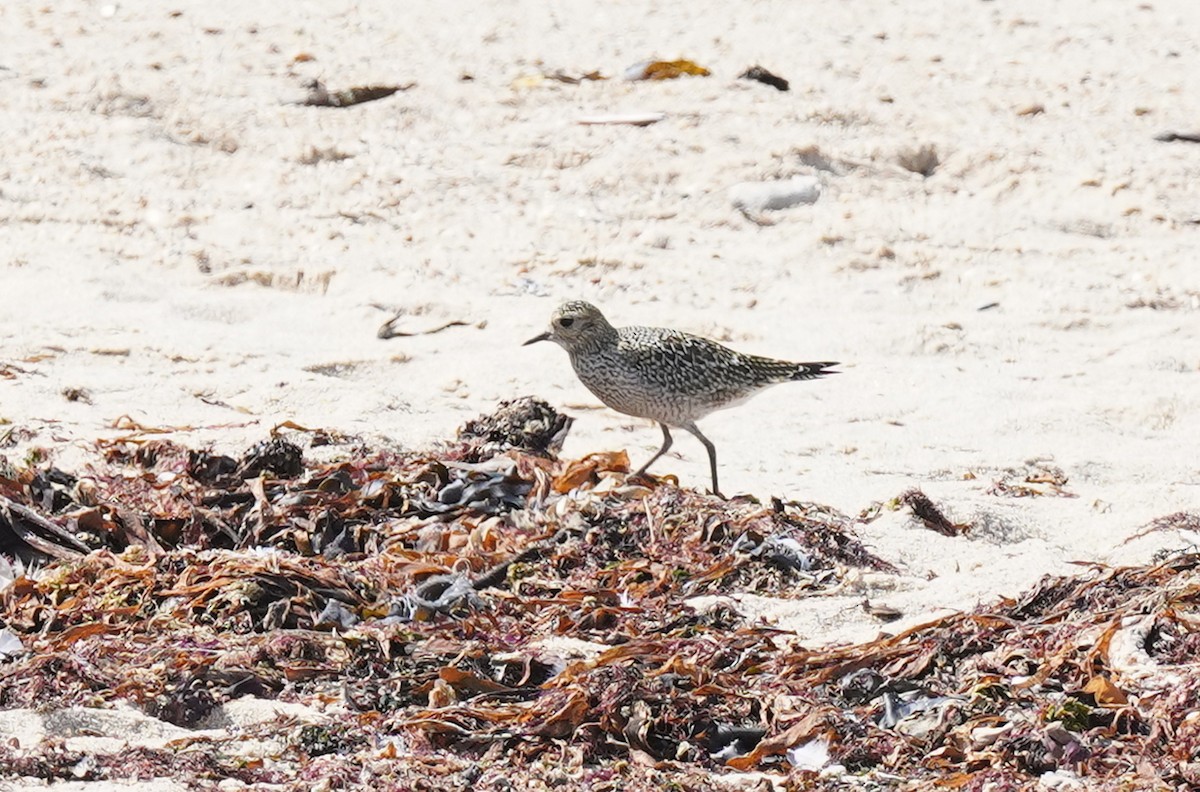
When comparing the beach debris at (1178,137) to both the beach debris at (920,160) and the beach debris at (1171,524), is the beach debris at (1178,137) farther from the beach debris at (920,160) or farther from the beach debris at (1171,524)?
the beach debris at (1171,524)

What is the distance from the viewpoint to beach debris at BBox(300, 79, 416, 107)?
9.66 metres

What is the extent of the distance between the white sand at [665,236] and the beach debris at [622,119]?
11 centimetres

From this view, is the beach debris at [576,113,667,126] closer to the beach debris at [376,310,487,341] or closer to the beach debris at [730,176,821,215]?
the beach debris at [730,176,821,215]

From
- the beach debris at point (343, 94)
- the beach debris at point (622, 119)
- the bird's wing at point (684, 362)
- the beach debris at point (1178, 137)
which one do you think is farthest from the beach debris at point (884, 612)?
the beach debris at point (1178, 137)

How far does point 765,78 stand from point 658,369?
4.15 meters

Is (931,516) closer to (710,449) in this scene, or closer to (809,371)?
(710,449)

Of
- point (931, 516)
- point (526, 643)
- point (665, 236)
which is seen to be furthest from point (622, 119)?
point (526, 643)

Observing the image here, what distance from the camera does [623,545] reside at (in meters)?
5.19

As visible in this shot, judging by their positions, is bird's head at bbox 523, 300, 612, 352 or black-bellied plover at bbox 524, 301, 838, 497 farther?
bird's head at bbox 523, 300, 612, 352

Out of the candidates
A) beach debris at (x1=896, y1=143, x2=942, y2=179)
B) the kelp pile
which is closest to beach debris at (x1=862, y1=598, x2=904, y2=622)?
the kelp pile

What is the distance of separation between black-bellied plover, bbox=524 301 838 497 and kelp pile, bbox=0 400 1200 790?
2.16 feet

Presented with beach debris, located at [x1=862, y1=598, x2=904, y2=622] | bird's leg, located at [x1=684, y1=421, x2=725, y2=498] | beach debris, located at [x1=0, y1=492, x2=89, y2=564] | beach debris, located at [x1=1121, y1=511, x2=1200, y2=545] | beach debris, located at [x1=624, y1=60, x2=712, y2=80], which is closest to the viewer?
beach debris, located at [x1=862, y1=598, x2=904, y2=622]

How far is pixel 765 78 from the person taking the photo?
396 inches

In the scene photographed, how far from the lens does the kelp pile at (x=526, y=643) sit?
12.2 feet
